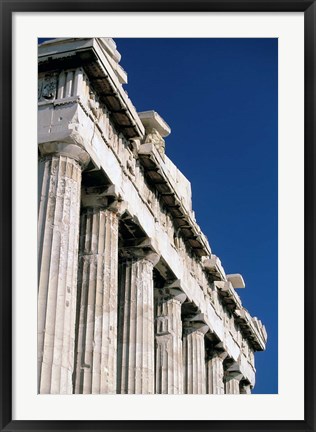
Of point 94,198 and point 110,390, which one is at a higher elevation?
point 94,198

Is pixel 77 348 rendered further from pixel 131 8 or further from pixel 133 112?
pixel 131 8

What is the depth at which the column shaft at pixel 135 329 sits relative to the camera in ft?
80.9

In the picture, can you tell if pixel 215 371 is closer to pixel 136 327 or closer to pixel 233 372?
pixel 233 372

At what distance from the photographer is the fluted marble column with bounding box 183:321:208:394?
31.7 m

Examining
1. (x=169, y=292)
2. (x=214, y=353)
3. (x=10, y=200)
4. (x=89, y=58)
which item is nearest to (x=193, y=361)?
(x=214, y=353)

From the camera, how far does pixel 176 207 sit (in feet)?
94.2

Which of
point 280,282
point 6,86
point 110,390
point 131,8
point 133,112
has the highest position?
point 133,112

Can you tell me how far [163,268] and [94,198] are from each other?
222 inches

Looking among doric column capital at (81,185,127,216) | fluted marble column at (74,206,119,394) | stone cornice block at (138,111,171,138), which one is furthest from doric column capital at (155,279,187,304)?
doric column capital at (81,185,127,216)

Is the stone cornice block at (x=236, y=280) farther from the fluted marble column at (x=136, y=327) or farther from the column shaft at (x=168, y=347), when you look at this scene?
the fluted marble column at (x=136, y=327)

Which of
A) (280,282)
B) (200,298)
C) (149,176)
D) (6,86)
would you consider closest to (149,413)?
(280,282)

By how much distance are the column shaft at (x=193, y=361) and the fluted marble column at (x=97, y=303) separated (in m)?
9.78

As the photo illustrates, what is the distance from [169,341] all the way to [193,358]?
12.0 feet

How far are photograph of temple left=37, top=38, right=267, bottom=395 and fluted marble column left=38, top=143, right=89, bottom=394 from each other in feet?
0.08
